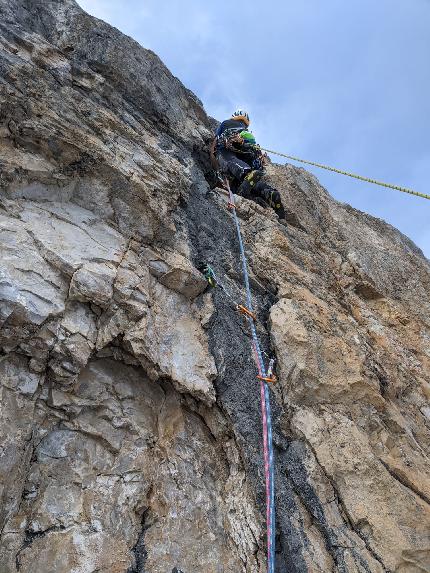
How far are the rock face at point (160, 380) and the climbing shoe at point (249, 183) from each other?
159cm

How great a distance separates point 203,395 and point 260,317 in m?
1.52

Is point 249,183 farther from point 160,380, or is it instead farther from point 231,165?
point 160,380

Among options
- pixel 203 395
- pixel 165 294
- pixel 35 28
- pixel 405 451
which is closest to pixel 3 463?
pixel 203 395

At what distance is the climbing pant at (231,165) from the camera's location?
8.73 m

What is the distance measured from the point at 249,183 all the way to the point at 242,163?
2.48 ft

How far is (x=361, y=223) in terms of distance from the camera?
32.9 ft

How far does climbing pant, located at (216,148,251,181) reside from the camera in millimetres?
8727

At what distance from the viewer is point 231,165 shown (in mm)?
8797

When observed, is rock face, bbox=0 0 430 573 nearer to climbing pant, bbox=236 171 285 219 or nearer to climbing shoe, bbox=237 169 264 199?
climbing pant, bbox=236 171 285 219

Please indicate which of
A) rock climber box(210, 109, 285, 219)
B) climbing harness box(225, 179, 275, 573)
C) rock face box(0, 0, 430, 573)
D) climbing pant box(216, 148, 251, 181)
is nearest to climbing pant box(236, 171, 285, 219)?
rock climber box(210, 109, 285, 219)

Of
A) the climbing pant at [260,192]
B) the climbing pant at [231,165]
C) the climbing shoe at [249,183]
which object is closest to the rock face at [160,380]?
the climbing pant at [260,192]

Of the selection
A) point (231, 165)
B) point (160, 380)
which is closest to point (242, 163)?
point (231, 165)

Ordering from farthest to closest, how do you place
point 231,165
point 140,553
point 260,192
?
point 231,165
point 260,192
point 140,553

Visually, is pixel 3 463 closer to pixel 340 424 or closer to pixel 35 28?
pixel 340 424
